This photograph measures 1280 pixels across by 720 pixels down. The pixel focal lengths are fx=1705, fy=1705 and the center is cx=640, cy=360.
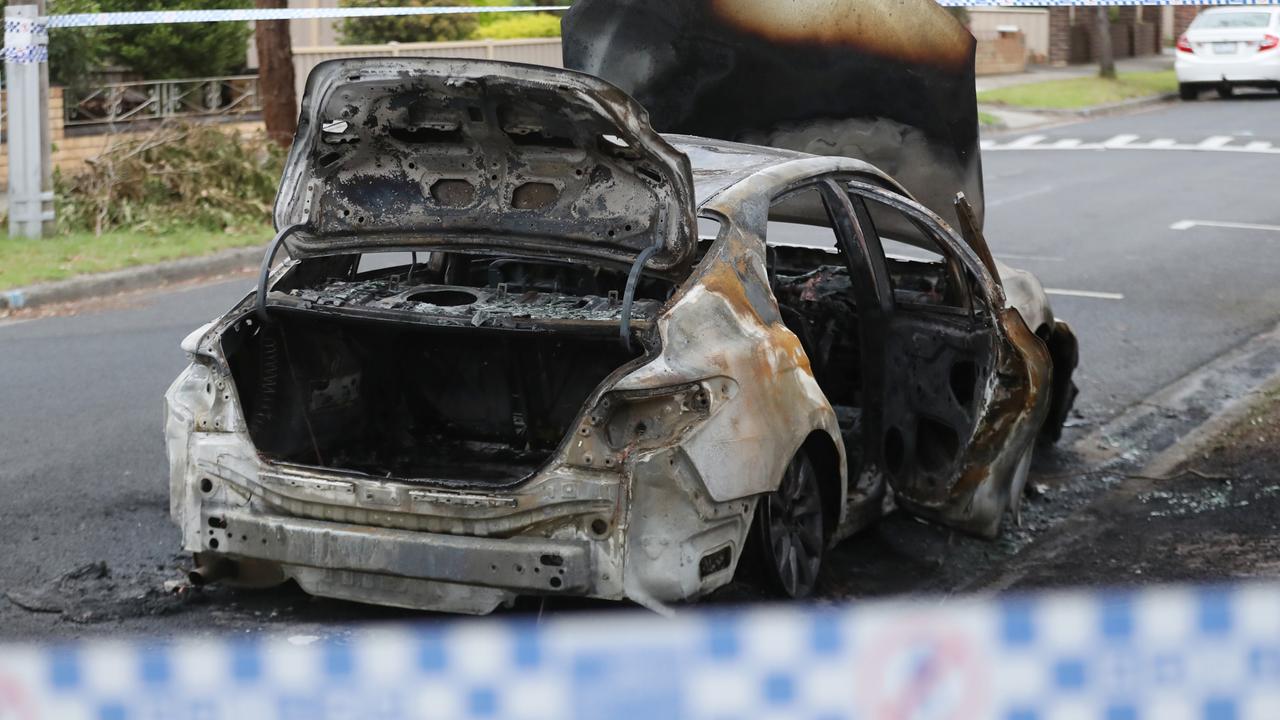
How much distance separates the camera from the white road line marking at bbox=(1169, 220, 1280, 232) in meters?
15.0

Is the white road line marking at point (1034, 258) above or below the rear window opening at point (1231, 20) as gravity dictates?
below

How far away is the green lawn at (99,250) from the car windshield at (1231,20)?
69.4ft

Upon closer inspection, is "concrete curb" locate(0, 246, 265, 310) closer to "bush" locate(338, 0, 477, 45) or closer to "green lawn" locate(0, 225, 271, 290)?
"green lawn" locate(0, 225, 271, 290)

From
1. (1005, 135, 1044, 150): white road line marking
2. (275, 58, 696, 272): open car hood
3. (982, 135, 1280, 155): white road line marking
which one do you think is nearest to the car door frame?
(275, 58, 696, 272): open car hood

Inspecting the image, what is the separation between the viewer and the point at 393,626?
5410 millimetres

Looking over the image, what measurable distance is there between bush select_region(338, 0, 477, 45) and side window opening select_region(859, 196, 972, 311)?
18.7 metres

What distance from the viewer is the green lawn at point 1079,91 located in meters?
28.9

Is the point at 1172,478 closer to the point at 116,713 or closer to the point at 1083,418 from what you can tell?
the point at 1083,418

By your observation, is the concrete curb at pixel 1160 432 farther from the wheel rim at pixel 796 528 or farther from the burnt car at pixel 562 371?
the wheel rim at pixel 796 528

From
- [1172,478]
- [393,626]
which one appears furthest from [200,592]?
[1172,478]

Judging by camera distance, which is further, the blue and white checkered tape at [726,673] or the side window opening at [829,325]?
the side window opening at [829,325]

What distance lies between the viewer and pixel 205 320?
11109mm

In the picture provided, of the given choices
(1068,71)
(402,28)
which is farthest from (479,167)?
(1068,71)

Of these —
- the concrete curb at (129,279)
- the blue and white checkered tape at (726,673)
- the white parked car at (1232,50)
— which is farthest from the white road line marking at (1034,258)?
the white parked car at (1232,50)
